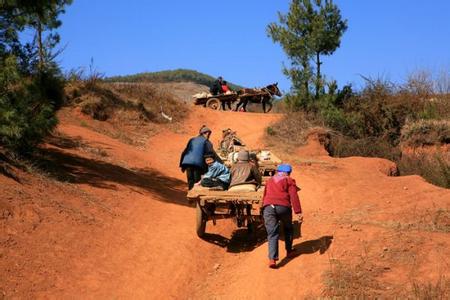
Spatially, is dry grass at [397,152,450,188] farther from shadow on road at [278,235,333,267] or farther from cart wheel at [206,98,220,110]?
cart wheel at [206,98,220,110]

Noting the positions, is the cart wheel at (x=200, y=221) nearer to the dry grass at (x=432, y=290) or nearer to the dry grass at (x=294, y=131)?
the dry grass at (x=432, y=290)

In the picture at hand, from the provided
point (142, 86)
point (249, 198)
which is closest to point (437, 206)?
point (249, 198)

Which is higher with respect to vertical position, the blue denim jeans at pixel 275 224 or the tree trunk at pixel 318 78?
the tree trunk at pixel 318 78

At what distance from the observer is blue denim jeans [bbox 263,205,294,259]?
7.94 metres

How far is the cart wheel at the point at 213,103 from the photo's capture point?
30547 mm

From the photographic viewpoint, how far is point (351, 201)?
516 inches

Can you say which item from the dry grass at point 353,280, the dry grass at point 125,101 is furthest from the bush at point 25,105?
the dry grass at point 125,101

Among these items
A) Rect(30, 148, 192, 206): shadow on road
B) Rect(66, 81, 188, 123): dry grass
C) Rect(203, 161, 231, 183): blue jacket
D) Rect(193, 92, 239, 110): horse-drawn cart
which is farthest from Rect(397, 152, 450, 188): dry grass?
Rect(193, 92, 239, 110): horse-drawn cart

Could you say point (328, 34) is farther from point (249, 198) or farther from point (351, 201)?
point (249, 198)

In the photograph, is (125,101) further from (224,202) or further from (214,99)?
(224,202)

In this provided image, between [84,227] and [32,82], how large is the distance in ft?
13.5

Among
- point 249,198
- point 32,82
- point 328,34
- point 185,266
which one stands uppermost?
point 328,34

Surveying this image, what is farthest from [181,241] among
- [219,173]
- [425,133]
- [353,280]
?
[425,133]

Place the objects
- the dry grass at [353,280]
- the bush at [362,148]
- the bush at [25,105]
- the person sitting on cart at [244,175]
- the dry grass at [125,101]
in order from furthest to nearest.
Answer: the dry grass at [125,101]
the bush at [362,148]
the bush at [25,105]
the person sitting on cart at [244,175]
the dry grass at [353,280]
